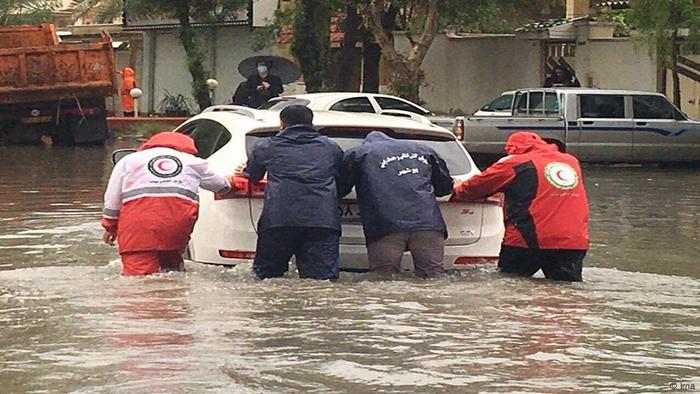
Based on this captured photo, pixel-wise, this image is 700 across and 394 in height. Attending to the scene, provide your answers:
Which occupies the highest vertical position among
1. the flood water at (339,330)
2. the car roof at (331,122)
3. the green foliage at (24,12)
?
the green foliage at (24,12)

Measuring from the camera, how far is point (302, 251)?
9.42 metres

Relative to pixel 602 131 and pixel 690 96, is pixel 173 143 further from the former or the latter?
pixel 690 96

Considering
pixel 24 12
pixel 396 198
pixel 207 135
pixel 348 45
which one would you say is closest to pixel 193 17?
pixel 348 45

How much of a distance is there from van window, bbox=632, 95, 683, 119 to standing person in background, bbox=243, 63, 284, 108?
6.24m

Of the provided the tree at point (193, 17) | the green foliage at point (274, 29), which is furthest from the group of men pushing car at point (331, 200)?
the tree at point (193, 17)

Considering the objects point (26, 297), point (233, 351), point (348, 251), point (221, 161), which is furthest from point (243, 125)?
point (233, 351)

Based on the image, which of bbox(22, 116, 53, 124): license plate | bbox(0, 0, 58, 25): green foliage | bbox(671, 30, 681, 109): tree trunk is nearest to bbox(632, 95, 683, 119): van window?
bbox(671, 30, 681, 109): tree trunk

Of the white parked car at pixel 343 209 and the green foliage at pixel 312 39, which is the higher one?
the green foliage at pixel 312 39

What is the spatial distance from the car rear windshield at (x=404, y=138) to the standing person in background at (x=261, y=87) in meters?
14.0

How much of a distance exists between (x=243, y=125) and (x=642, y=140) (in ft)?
51.4

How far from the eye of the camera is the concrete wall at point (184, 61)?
4306 centimetres

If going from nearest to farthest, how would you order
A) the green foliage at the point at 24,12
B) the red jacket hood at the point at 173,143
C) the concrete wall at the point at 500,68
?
the red jacket hood at the point at 173,143
the concrete wall at the point at 500,68
the green foliage at the point at 24,12

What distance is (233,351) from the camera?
7.48 m

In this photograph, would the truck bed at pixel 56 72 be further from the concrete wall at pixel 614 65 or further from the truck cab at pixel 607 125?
the concrete wall at pixel 614 65
